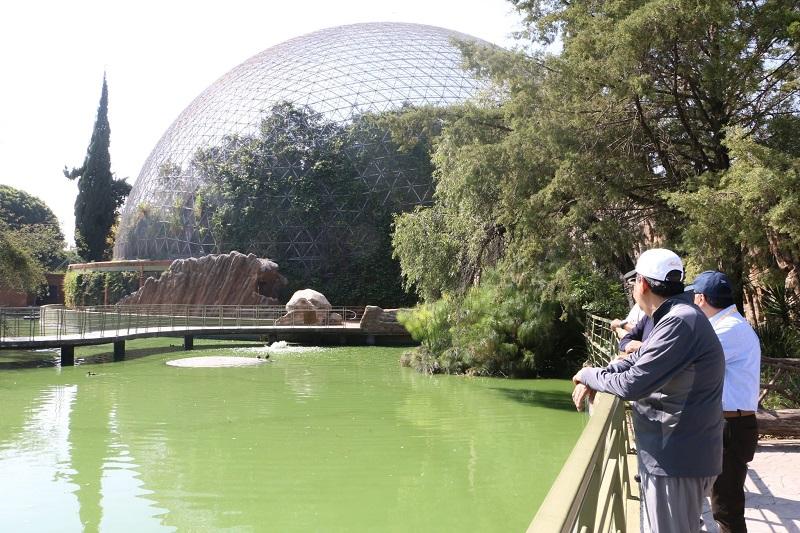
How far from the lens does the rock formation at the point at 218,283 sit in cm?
3253

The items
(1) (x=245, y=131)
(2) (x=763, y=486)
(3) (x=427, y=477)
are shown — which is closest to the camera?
(2) (x=763, y=486)

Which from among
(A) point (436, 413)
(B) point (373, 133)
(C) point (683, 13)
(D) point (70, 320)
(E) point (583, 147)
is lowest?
(A) point (436, 413)

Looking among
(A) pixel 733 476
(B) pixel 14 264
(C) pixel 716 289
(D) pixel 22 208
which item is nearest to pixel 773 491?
(A) pixel 733 476

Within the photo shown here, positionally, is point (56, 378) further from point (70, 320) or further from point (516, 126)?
point (516, 126)

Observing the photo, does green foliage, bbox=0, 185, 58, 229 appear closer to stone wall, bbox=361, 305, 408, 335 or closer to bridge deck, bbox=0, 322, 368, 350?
bridge deck, bbox=0, 322, 368, 350

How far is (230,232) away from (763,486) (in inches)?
1362

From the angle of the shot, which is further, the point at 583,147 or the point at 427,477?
the point at 583,147

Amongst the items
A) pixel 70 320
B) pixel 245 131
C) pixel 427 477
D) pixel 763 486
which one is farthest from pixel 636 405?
pixel 245 131

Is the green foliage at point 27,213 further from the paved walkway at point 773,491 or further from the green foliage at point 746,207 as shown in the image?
the paved walkway at point 773,491

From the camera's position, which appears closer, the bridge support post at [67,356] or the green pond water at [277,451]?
the green pond water at [277,451]

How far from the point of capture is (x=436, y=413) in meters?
12.3

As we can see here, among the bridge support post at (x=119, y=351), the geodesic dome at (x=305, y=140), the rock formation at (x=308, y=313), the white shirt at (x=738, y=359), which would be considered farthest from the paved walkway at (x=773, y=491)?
the geodesic dome at (x=305, y=140)

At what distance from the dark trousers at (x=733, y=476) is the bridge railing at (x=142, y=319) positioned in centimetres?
1955

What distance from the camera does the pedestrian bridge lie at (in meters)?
19.6
